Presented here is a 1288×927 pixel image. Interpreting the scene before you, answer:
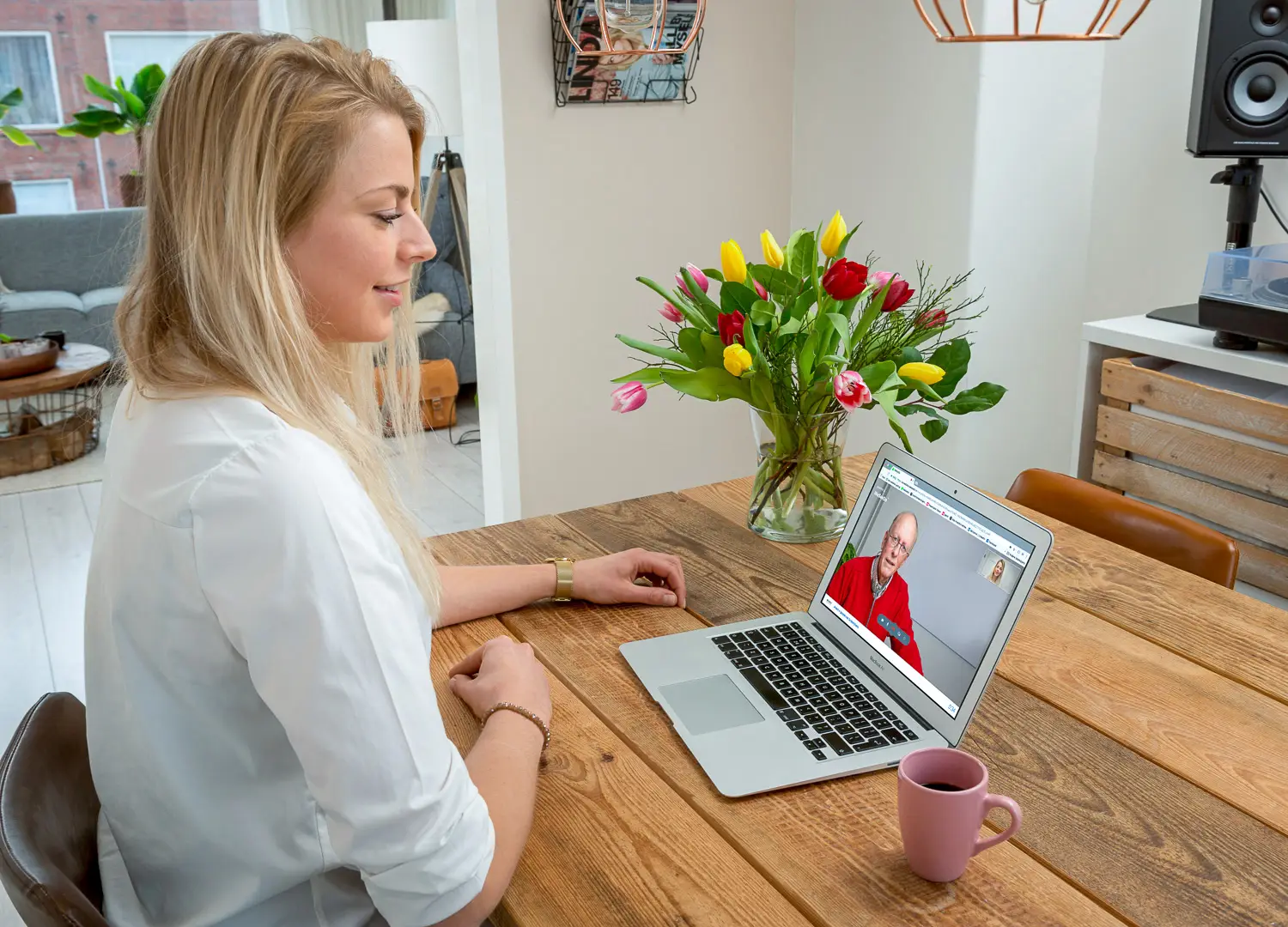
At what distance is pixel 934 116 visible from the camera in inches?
107

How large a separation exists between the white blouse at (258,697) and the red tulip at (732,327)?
0.59 meters

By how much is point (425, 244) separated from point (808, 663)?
0.59m

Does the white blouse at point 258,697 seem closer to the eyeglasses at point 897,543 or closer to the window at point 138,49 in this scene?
the eyeglasses at point 897,543

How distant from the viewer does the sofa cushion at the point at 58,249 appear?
5668 mm

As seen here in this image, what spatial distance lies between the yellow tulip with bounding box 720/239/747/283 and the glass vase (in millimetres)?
183

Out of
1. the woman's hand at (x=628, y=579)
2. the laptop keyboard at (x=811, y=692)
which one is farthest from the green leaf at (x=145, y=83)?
the laptop keyboard at (x=811, y=692)

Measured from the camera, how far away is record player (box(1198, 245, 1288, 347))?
204cm

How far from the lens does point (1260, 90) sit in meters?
2.15

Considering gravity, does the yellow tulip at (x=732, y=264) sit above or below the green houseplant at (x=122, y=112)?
below

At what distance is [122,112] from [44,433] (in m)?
2.60

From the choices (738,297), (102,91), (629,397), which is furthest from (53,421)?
(738,297)

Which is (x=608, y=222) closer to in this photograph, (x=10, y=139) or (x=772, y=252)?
(x=772, y=252)

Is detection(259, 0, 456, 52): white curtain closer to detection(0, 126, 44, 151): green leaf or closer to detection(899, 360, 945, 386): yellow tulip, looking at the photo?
detection(0, 126, 44, 151): green leaf

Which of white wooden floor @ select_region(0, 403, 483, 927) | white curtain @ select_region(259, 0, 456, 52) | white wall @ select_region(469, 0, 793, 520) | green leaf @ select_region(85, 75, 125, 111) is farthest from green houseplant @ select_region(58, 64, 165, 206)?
white wall @ select_region(469, 0, 793, 520)
